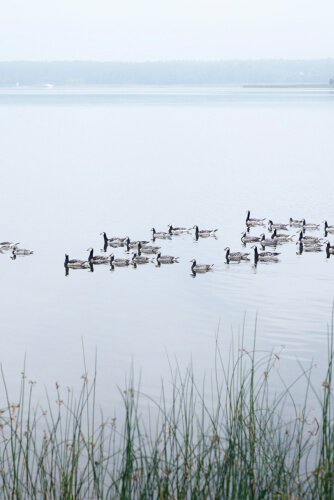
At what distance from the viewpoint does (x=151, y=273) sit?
25.8m

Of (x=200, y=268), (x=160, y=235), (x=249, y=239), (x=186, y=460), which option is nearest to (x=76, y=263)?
(x=200, y=268)

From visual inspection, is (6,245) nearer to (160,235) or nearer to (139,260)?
(139,260)

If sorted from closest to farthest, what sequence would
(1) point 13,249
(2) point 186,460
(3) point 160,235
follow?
(2) point 186,460, (1) point 13,249, (3) point 160,235

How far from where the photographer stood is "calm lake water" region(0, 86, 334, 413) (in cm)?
1705

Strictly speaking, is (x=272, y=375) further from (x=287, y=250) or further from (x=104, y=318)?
(x=287, y=250)

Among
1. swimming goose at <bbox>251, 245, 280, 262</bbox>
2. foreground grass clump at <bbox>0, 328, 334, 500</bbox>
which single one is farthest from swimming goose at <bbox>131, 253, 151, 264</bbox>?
foreground grass clump at <bbox>0, 328, 334, 500</bbox>

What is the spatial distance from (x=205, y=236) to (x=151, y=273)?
245 inches

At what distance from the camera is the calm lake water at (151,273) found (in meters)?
17.0

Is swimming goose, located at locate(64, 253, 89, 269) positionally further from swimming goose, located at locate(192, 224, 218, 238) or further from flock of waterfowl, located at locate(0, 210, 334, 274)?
swimming goose, located at locate(192, 224, 218, 238)

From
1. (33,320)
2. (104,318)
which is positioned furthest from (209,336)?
(33,320)

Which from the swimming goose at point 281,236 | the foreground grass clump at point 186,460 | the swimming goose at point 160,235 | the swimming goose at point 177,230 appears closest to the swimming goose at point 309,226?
the swimming goose at point 281,236

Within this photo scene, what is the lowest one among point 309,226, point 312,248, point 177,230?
point 312,248

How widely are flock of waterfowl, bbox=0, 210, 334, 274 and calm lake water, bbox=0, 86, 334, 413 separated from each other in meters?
0.36

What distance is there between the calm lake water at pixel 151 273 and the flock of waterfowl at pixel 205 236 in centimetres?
36
